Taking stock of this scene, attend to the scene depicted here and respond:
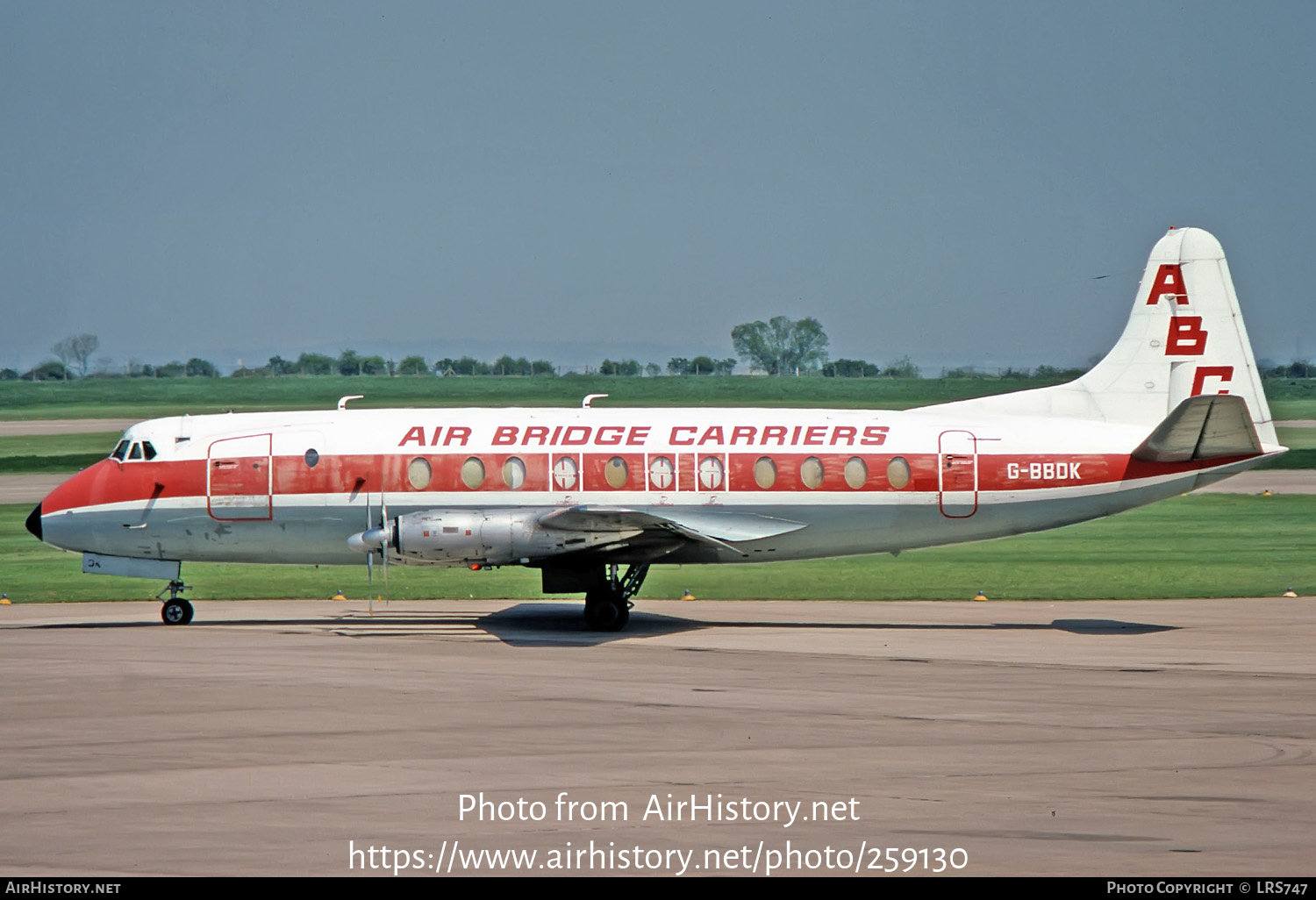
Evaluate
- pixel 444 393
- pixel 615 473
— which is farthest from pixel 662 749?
pixel 444 393

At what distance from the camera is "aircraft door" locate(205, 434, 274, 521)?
27.2 meters

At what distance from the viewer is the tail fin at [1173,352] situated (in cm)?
2741

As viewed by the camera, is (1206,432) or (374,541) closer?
(374,541)

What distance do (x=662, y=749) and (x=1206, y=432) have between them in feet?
50.2

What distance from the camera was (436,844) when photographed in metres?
11.2

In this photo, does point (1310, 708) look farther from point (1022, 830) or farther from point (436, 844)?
point (436, 844)

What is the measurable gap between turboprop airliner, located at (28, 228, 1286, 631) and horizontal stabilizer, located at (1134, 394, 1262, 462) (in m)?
0.10

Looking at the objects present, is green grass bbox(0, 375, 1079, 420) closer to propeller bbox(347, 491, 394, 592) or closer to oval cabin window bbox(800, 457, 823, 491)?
oval cabin window bbox(800, 457, 823, 491)

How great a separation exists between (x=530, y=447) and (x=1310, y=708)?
14.6m

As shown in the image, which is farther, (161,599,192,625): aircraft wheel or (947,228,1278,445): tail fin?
(947,228,1278,445): tail fin

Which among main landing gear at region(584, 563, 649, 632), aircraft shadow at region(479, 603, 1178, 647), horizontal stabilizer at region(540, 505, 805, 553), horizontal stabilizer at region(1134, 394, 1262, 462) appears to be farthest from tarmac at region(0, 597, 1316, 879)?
horizontal stabilizer at region(1134, 394, 1262, 462)

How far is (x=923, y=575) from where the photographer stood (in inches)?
1407

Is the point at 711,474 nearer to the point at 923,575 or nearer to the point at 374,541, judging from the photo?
the point at 374,541
